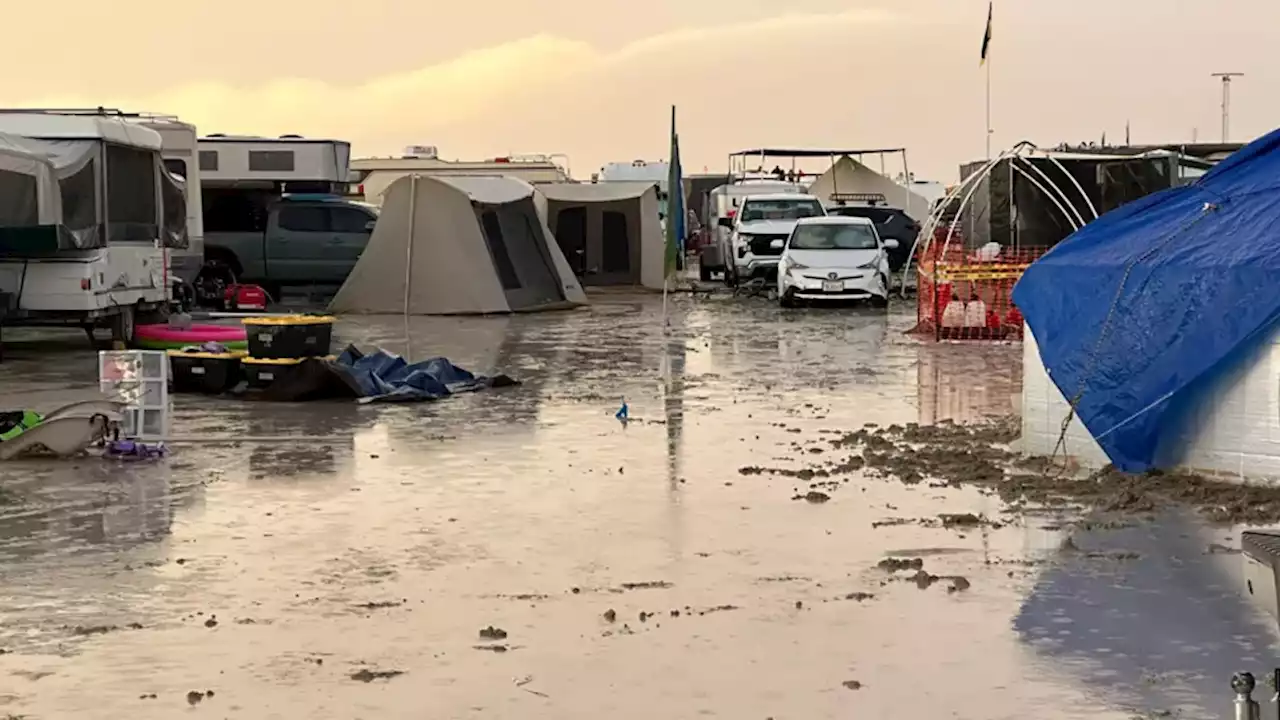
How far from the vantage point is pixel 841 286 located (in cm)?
2727

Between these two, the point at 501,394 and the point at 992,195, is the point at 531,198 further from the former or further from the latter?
the point at 501,394

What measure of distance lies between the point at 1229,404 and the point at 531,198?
19872mm

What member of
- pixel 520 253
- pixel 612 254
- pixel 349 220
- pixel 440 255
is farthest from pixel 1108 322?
pixel 612 254

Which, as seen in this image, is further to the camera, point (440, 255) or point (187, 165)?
point (440, 255)

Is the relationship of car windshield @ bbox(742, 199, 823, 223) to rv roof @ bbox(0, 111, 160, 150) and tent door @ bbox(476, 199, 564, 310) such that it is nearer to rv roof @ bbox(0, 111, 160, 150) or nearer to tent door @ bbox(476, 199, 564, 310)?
tent door @ bbox(476, 199, 564, 310)

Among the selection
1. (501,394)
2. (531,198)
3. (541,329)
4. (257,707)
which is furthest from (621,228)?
(257,707)

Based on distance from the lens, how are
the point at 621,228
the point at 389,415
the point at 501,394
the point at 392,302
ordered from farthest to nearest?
the point at 621,228 < the point at 392,302 < the point at 501,394 < the point at 389,415

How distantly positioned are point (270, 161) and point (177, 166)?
254 inches

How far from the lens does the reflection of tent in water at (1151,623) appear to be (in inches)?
244

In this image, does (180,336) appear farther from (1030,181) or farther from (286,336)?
(1030,181)

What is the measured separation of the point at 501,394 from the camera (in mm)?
15609

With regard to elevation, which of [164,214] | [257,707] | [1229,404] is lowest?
[257,707]

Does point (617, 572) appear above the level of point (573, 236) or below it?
below

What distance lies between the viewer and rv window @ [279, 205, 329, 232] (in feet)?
101
